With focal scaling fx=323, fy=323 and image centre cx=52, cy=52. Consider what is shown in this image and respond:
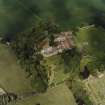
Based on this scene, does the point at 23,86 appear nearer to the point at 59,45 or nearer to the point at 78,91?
the point at 78,91

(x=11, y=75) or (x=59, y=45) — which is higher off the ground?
(x=59, y=45)

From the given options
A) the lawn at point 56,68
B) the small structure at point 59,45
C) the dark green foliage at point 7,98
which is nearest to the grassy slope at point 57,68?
the lawn at point 56,68

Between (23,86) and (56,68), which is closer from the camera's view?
(23,86)

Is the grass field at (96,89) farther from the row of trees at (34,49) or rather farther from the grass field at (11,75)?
the grass field at (11,75)

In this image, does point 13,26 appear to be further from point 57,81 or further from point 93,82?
point 93,82

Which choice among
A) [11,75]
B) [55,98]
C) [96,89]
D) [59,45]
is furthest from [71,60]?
[11,75]

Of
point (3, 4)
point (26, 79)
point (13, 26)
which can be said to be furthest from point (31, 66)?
point (3, 4)

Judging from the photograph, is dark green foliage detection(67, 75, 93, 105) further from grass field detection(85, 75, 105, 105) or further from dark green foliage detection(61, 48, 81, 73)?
dark green foliage detection(61, 48, 81, 73)
